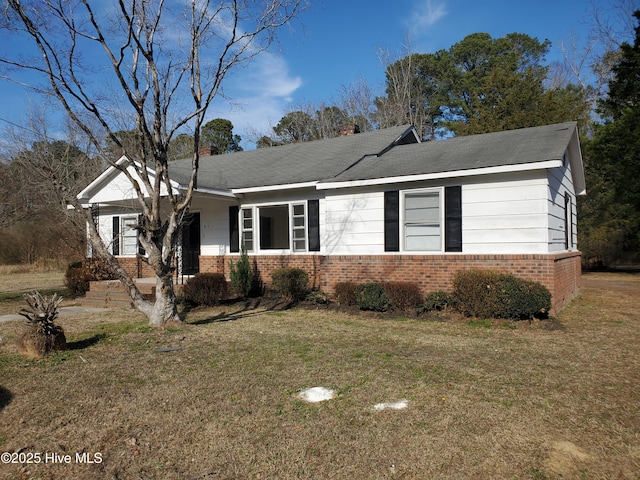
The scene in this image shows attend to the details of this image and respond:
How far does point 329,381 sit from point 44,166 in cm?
660

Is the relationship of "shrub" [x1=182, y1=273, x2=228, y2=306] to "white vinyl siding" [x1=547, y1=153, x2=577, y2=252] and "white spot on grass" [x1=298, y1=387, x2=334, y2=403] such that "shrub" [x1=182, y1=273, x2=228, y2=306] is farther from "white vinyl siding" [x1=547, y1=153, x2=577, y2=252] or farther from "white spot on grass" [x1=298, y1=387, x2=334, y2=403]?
"white vinyl siding" [x1=547, y1=153, x2=577, y2=252]

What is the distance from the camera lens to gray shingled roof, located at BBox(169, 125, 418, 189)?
42.9 feet

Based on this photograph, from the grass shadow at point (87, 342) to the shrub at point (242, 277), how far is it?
4.72 m

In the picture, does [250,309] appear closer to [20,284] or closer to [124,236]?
[124,236]

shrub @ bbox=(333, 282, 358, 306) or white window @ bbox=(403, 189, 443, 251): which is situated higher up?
white window @ bbox=(403, 189, 443, 251)

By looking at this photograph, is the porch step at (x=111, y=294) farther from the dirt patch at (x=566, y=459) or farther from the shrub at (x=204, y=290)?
the dirt patch at (x=566, y=459)

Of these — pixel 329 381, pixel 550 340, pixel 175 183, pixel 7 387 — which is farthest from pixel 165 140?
pixel 550 340

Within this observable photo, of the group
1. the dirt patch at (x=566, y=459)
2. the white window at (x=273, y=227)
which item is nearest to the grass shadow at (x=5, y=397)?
the dirt patch at (x=566, y=459)

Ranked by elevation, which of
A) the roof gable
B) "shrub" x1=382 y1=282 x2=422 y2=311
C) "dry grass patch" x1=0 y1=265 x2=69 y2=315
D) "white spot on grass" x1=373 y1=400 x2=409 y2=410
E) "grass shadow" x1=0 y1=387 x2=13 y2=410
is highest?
the roof gable

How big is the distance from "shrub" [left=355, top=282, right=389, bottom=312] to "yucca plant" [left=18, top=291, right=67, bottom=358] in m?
5.93

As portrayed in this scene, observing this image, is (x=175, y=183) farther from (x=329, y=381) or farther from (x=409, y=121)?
(x=409, y=121)

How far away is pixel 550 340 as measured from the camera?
7.31 meters

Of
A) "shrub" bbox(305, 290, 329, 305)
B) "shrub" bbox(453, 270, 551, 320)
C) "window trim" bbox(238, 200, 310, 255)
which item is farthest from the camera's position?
"window trim" bbox(238, 200, 310, 255)

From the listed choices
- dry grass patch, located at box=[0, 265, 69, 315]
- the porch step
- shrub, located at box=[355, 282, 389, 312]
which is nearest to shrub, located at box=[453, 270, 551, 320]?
shrub, located at box=[355, 282, 389, 312]
